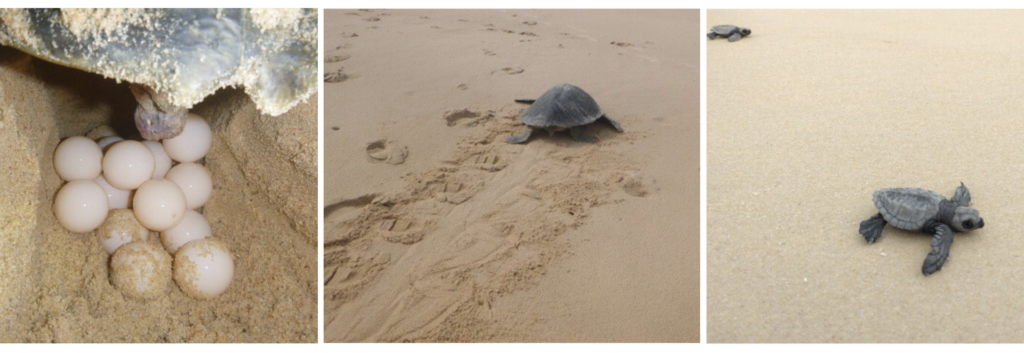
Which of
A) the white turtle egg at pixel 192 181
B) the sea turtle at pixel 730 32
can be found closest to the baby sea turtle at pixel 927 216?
the white turtle egg at pixel 192 181

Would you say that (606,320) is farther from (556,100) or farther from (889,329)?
(556,100)

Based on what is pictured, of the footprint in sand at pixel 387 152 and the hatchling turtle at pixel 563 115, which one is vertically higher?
the hatchling turtle at pixel 563 115

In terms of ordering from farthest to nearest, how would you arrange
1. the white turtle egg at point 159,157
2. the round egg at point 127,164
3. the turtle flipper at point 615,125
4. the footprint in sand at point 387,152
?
the turtle flipper at point 615,125, the footprint in sand at point 387,152, the white turtle egg at point 159,157, the round egg at point 127,164

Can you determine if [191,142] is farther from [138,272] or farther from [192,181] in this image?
[138,272]

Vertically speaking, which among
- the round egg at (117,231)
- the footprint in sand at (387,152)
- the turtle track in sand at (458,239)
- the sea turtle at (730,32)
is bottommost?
the turtle track in sand at (458,239)

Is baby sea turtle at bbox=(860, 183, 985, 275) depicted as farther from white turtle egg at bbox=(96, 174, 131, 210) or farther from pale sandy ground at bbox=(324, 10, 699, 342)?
white turtle egg at bbox=(96, 174, 131, 210)

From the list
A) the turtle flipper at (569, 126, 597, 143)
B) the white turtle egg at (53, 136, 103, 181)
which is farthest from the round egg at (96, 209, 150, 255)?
the turtle flipper at (569, 126, 597, 143)

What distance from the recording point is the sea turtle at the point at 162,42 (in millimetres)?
1237

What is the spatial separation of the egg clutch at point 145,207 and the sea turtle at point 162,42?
53 centimetres

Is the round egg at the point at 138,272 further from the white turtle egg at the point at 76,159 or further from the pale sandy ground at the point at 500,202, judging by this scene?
the pale sandy ground at the point at 500,202

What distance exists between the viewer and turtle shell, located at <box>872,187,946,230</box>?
1882mm

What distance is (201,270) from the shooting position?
69.2 inches

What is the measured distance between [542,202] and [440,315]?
27.4 inches

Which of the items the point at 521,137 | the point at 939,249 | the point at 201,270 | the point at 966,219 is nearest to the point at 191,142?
the point at 201,270
